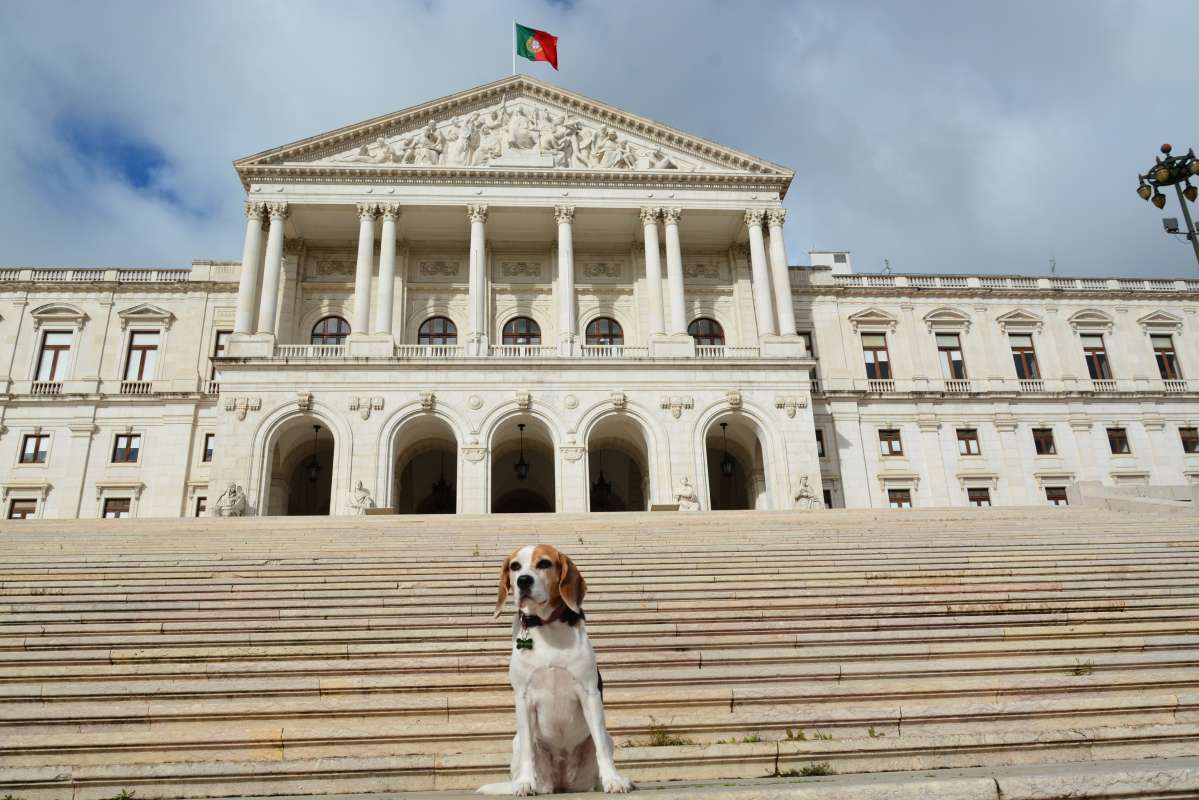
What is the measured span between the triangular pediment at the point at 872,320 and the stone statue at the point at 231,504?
95.0 feet

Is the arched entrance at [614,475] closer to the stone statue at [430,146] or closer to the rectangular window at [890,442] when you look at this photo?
the rectangular window at [890,442]

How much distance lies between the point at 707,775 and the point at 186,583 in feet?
31.5

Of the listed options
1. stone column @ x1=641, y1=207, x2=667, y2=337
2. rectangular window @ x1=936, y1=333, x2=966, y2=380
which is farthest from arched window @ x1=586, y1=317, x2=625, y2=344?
rectangular window @ x1=936, y1=333, x2=966, y2=380

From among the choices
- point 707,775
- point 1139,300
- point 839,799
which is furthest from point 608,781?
point 1139,300

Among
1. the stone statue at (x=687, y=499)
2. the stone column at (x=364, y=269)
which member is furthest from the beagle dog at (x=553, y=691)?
the stone column at (x=364, y=269)

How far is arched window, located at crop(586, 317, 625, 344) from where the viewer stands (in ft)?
122

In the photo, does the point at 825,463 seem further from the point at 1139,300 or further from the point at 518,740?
the point at 518,740

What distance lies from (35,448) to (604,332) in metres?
26.0

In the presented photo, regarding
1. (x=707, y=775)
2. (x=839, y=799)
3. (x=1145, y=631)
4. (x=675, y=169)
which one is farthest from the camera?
(x=675, y=169)

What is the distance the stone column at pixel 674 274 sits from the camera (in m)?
33.5

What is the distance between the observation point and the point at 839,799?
4457 millimetres

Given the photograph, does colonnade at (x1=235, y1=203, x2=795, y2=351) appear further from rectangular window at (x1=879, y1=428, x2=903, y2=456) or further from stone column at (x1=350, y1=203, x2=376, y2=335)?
rectangular window at (x1=879, y1=428, x2=903, y2=456)

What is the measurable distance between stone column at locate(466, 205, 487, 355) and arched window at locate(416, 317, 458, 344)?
2.81 meters

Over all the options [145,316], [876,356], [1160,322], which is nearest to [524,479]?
[876,356]
